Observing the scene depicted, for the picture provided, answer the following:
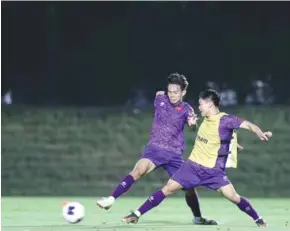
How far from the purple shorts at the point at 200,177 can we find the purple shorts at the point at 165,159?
725mm

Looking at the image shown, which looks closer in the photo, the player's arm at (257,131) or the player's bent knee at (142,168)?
the player's arm at (257,131)

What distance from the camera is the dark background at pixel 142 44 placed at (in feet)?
56.0

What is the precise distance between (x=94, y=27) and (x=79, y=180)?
8.40 feet

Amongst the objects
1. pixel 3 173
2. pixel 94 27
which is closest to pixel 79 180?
pixel 3 173

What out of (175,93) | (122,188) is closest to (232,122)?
(175,93)

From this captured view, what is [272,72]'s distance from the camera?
674 inches

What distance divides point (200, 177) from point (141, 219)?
147 cm

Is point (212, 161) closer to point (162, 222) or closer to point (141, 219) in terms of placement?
point (162, 222)

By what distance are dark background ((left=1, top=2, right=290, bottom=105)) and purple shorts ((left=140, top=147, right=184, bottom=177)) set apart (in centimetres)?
617

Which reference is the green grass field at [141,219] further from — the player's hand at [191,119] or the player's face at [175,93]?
the player's face at [175,93]

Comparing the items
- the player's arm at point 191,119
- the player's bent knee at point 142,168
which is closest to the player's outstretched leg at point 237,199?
the player's arm at point 191,119

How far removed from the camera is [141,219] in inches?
447

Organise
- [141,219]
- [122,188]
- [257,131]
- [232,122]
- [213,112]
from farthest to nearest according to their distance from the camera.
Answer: [141,219] < [122,188] < [213,112] < [232,122] < [257,131]

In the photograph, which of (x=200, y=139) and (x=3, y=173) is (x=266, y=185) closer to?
(x=3, y=173)
